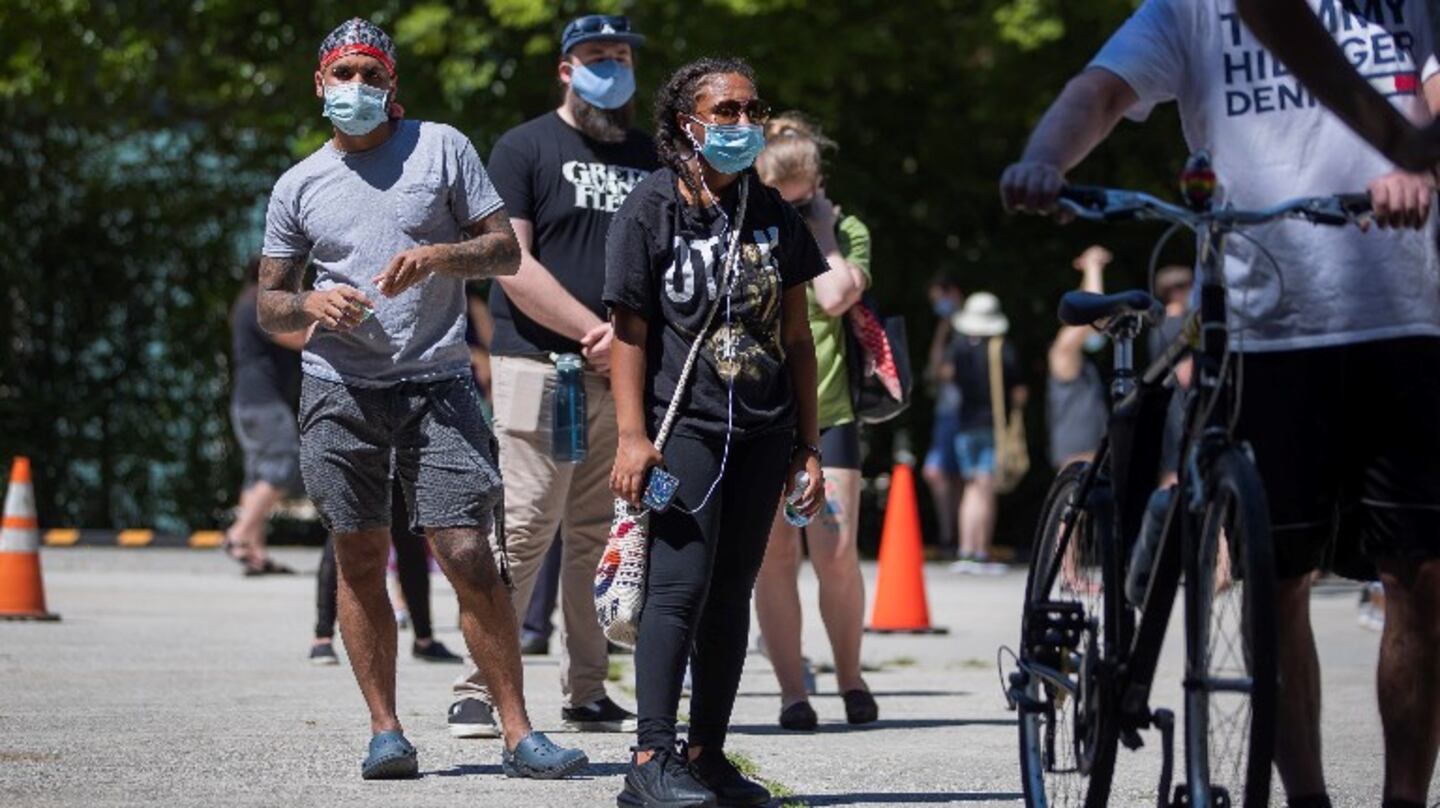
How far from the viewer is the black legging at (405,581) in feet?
35.8

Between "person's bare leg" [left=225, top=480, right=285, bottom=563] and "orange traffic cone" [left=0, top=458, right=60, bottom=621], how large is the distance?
3452 mm

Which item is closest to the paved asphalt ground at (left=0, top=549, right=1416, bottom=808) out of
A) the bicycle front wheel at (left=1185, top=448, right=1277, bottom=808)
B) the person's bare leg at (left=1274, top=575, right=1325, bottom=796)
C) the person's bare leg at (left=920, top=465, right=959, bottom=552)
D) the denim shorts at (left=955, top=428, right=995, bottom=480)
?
the person's bare leg at (left=1274, top=575, right=1325, bottom=796)

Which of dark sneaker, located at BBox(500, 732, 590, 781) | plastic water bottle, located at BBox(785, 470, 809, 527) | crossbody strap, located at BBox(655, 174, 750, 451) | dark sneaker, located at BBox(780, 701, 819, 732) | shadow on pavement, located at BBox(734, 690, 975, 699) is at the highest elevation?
crossbody strap, located at BBox(655, 174, 750, 451)

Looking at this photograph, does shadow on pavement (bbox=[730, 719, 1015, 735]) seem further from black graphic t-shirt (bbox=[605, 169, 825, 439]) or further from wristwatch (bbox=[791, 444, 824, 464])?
black graphic t-shirt (bbox=[605, 169, 825, 439])

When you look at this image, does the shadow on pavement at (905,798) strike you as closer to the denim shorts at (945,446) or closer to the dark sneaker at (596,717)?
the dark sneaker at (596,717)

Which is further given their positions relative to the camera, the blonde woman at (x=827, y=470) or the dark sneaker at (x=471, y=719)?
the blonde woman at (x=827, y=470)

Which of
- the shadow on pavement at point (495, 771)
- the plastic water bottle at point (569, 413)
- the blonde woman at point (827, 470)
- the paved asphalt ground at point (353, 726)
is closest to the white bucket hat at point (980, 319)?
the paved asphalt ground at point (353, 726)

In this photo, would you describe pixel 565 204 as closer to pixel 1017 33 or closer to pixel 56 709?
pixel 56 709

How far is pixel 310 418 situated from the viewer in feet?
24.3

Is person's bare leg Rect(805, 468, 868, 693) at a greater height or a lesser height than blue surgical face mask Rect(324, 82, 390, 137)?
lesser

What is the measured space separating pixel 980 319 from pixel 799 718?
1390 centimetres

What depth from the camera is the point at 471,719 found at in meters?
8.36

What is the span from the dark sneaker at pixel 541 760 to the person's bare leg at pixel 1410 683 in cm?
226

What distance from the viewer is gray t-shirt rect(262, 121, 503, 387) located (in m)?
7.37
